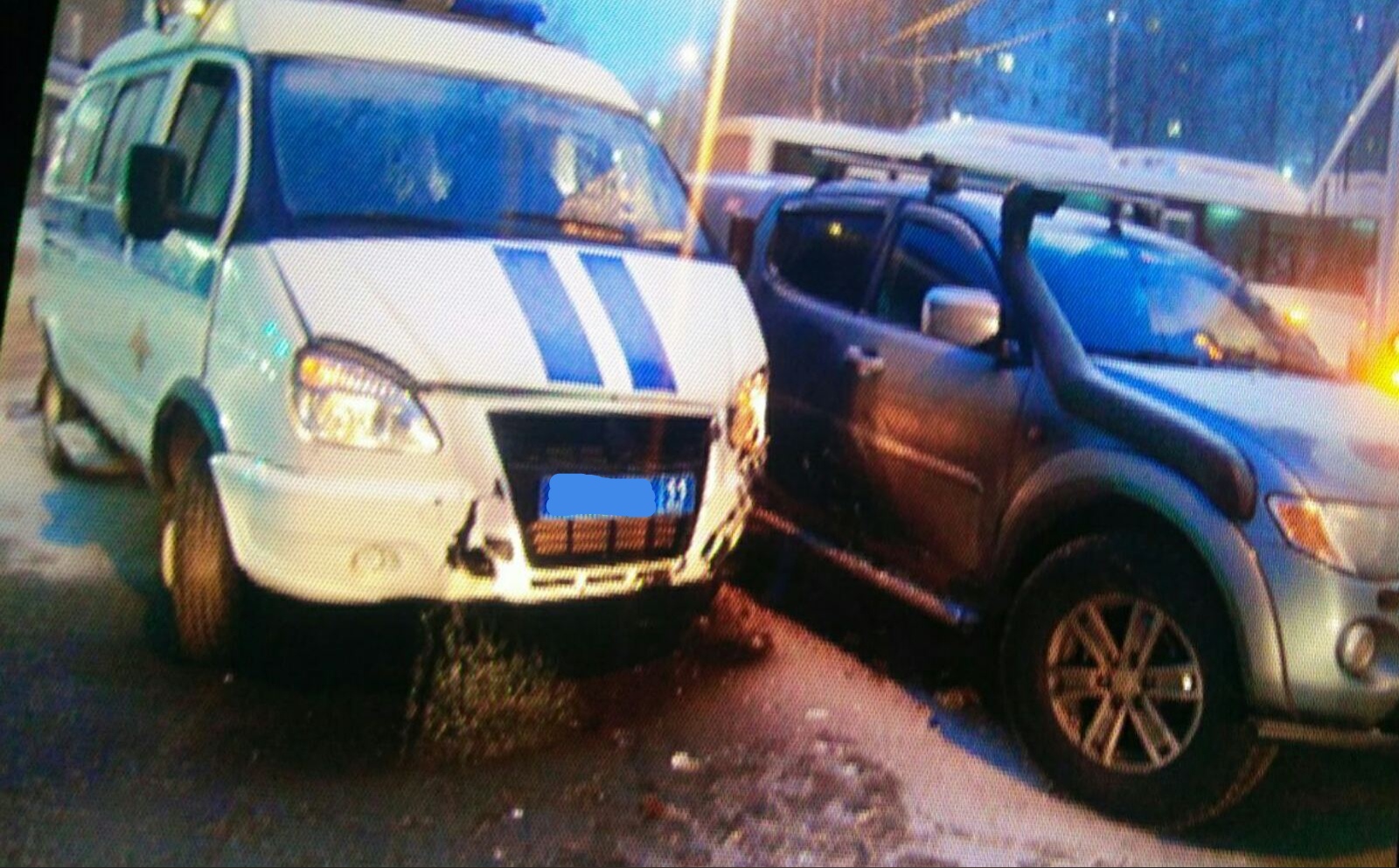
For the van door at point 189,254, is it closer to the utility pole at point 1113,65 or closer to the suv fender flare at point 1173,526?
the suv fender flare at point 1173,526

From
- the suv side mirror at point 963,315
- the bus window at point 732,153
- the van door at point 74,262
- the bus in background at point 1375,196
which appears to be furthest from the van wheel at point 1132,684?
the bus window at point 732,153

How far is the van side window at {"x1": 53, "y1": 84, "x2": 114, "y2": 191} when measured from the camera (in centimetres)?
448

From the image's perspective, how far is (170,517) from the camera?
3.60 metres

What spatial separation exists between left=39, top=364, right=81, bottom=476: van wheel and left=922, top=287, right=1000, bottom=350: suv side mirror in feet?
10.9

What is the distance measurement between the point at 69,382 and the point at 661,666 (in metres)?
2.58

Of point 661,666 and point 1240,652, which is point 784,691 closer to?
point 661,666

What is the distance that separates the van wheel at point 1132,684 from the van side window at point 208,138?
258 centimetres

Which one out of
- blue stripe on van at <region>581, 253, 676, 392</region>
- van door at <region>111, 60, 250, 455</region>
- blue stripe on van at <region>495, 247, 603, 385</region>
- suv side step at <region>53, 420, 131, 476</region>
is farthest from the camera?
suv side step at <region>53, 420, 131, 476</region>

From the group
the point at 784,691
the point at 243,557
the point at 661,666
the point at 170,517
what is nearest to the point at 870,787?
the point at 784,691

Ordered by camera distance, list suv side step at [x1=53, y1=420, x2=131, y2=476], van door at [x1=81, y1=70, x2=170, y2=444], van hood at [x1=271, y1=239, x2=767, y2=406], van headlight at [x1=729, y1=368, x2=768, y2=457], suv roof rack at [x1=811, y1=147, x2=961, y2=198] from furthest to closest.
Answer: suv side step at [x1=53, y1=420, x2=131, y2=476] → suv roof rack at [x1=811, y1=147, x2=961, y2=198] → van door at [x1=81, y1=70, x2=170, y2=444] → van headlight at [x1=729, y1=368, x2=768, y2=457] → van hood at [x1=271, y1=239, x2=767, y2=406]

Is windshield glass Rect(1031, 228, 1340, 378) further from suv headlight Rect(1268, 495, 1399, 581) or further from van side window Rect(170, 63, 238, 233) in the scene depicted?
van side window Rect(170, 63, 238, 233)

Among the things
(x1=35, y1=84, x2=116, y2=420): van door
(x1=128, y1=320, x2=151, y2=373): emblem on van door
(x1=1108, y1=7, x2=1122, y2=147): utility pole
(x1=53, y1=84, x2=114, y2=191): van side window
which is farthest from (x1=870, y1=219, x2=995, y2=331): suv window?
(x1=53, y1=84, x2=114, y2=191): van side window

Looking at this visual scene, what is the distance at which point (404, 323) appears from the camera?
10.3 feet

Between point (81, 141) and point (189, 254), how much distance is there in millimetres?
1385
